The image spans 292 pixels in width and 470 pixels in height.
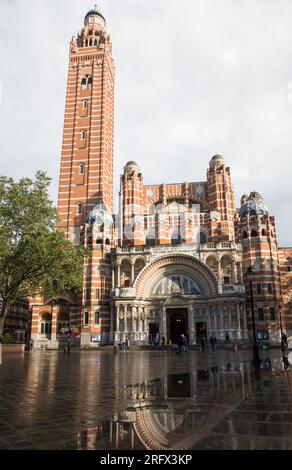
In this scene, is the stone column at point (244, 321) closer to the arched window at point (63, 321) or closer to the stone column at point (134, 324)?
the stone column at point (134, 324)

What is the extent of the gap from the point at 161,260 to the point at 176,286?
12.1 feet

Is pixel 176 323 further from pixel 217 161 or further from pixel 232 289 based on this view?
pixel 217 161

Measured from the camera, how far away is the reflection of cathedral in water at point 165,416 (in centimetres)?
440

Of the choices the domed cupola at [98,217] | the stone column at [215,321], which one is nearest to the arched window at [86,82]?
the domed cupola at [98,217]

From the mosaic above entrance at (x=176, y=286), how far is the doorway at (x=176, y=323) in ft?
7.35

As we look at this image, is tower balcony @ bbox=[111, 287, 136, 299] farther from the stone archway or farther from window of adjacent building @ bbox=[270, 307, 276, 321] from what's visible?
window of adjacent building @ bbox=[270, 307, 276, 321]

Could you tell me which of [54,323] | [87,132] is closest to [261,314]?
[54,323]

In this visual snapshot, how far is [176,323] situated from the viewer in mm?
43719

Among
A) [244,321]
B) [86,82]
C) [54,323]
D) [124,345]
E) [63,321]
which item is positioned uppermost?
[86,82]

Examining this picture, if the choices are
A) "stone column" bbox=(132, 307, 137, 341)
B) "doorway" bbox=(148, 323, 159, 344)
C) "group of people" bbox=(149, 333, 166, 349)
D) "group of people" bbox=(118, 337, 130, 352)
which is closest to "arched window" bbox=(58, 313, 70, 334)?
"group of people" bbox=(118, 337, 130, 352)

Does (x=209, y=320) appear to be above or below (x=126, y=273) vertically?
below
